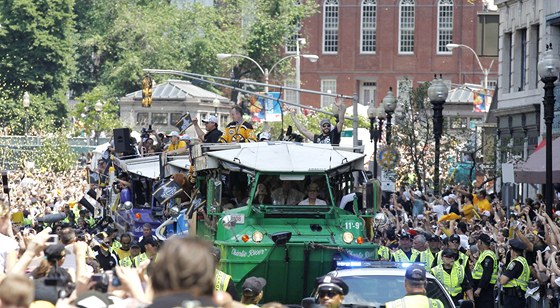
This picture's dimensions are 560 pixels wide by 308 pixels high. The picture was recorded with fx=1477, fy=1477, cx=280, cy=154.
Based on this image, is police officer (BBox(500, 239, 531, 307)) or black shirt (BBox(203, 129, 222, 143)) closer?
police officer (BBox(500, 239, 531, 307))

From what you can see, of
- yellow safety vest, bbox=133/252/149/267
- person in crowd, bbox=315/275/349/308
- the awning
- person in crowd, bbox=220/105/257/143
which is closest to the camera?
person in crowd, bbox=315/275/349/308

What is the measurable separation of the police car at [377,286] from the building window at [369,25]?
271 ft

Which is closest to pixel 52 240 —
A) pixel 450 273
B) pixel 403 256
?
pixel 450 273

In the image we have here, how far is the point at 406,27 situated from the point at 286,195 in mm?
77142

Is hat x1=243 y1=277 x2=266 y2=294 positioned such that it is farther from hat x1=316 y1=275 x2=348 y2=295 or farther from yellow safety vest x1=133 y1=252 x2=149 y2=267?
yellow safety vest x1=133 y1=252 x2=149 y2=267

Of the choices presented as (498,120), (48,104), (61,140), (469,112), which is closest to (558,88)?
(498,120)

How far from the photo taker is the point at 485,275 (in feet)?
63.1

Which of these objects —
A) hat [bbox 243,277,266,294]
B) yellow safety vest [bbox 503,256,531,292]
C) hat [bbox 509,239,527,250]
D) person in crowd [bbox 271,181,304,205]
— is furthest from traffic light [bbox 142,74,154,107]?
hat [bbox 243,277,266,294]

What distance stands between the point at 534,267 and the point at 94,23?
85.7 m

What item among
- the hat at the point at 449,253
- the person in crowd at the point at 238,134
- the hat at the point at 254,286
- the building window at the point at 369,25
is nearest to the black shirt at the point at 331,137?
the person in crowd at the point at 238,134

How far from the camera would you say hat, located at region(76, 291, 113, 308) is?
8.84m

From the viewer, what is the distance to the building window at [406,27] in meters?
96.4

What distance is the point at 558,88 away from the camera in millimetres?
37031

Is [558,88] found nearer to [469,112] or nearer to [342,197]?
[342,197]
